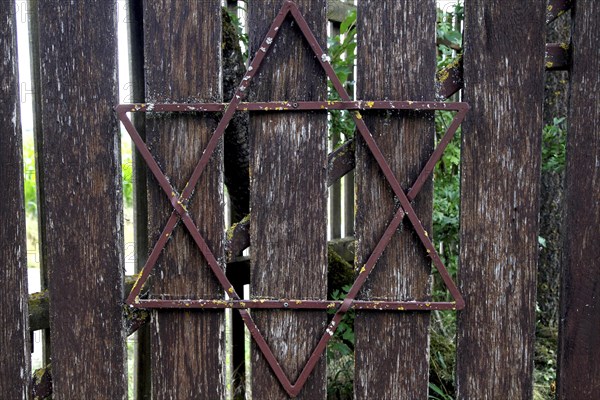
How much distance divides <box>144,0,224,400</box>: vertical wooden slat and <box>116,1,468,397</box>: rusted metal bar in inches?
1.4

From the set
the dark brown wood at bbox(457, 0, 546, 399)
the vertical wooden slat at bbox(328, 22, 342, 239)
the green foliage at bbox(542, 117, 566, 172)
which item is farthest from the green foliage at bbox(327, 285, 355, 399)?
the green foliage at bbox(542, 117, 566, 172)

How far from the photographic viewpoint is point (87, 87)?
1588 millimetres

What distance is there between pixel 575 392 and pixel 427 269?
0.58 m

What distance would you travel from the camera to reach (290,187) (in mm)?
1575

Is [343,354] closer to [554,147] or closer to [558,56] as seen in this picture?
[554,147]

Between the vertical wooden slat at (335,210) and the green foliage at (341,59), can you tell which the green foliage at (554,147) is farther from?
the vertical wooden slat at (335,210)

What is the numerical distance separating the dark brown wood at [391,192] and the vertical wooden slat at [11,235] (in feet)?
3.43

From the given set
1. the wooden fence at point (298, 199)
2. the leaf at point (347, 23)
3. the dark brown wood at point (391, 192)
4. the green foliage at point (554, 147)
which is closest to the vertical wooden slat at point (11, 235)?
the wooden fence at point (298, 199)

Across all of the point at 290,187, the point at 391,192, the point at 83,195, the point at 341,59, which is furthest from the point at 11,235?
the point at 341,59

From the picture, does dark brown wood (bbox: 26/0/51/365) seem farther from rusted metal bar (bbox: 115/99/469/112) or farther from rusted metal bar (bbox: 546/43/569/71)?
rusted metal bar (bbox: 546/43/569/71)

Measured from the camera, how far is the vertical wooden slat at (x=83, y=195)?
1584mm

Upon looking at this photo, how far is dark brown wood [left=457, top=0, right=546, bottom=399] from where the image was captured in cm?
153

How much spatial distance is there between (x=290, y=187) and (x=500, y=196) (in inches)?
24.5

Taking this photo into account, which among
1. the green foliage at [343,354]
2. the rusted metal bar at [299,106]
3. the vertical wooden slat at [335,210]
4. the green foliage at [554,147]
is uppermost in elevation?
the rusted metal bar at [299,106]
